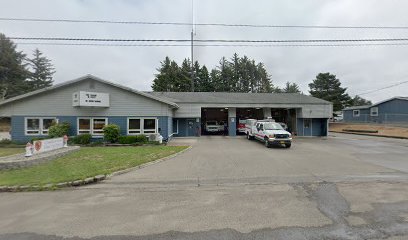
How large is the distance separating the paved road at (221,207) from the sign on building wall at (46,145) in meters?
Answer: 5.61

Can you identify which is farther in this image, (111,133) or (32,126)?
(32,126)

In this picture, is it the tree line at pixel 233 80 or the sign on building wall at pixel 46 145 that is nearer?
the sign on building wall at pixel 46 145

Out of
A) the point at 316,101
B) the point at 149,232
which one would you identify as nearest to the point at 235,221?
the point at 149,232

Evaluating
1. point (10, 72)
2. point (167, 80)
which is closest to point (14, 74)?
point (10, 72)

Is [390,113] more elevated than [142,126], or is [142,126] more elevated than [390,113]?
[390,113]

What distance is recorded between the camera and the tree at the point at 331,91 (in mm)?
50438

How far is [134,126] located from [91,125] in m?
3.43

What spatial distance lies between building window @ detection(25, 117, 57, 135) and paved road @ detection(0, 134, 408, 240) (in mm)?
14494

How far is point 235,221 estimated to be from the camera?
4.80 metres

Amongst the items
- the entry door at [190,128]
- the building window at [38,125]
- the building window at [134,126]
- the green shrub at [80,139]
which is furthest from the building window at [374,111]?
the building window at [38,125]

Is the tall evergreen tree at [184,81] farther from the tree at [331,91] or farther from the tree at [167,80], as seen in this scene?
the tree at [331,91]

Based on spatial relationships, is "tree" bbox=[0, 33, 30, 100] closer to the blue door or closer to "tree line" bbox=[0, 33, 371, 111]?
"tree line" bbox=[0, 33, 371, 111]

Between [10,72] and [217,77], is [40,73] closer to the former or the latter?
[10,72]

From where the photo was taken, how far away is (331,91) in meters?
51.5
